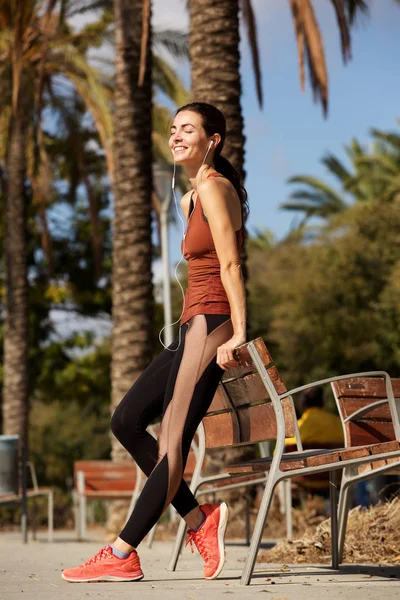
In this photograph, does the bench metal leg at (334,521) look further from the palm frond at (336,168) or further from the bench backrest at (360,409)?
the palm frond at (336,168)

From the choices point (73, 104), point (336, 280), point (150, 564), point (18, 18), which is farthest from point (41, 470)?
point (150, 564)

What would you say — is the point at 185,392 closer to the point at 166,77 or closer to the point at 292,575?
the point at 292,575

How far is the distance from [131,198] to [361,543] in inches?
306

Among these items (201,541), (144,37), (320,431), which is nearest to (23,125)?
(144,37)

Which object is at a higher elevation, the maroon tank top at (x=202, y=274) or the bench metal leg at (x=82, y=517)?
the maroon tank top at (x=202, y=274)

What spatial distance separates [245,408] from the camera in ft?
16.7

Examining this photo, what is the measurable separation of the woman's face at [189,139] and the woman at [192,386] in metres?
0.10

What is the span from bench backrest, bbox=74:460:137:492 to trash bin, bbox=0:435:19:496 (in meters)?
0.64

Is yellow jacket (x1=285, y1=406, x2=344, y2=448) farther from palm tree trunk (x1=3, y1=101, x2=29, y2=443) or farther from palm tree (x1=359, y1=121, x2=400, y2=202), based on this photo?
palm tree (x1=359, y1=121, x2=400, y2=202)

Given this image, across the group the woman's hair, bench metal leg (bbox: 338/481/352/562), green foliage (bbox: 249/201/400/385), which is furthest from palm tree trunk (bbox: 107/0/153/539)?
green foliage (bbox: 249/201/400/385)

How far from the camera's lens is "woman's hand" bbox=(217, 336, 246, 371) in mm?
4688

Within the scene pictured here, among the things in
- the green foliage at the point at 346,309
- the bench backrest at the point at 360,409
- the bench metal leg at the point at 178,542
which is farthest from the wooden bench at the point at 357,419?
the green foliage at the point at 346,309

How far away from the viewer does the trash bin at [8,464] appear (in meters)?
10.9

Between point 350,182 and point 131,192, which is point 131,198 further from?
point 350,182
